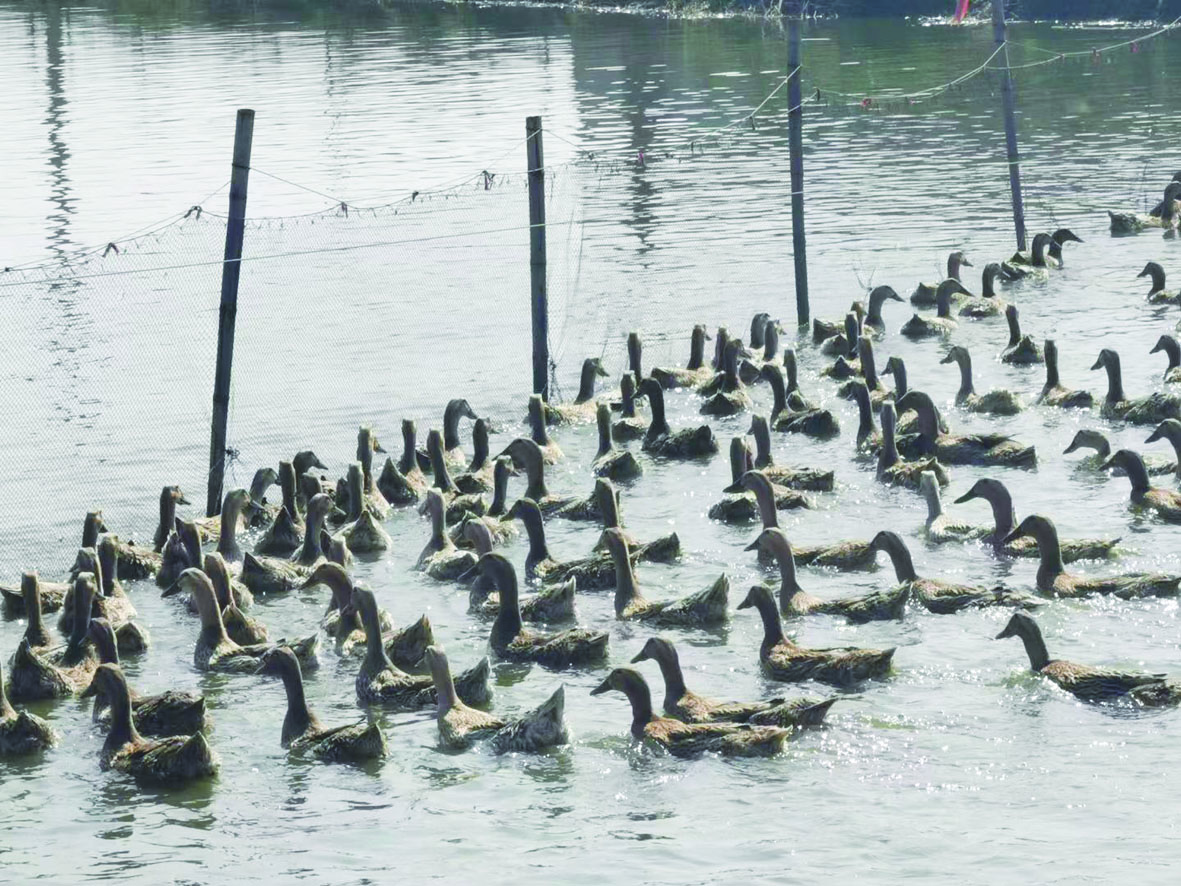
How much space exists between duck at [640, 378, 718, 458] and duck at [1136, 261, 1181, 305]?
381 inches

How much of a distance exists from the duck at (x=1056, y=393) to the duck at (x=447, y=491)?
736 cm

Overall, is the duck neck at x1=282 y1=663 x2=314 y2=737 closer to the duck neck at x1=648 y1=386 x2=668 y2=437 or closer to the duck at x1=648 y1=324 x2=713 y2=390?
the duck neck at x1=648 y1=386 x2=668 y2=437

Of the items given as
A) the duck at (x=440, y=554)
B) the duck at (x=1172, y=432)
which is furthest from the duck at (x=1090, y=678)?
the duck at (x=1172, y=432)

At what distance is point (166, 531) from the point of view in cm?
1950

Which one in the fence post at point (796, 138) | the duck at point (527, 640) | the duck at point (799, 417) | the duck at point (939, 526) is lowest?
the duck at point (527, 640)

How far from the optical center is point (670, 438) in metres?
22.4

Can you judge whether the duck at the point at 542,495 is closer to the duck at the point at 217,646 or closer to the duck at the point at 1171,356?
the duck at the point at 217,646

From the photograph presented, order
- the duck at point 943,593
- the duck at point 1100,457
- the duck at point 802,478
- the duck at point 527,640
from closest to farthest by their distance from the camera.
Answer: the duck at point 527,640 → the duck at point 943,593 → the duck at point 1100,457 → the duck at point 802,478

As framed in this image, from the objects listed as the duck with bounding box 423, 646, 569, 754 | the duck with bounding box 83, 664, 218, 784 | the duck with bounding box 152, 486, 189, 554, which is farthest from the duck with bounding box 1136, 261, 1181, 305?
the duck with bounding box 83, 664, 218, 784

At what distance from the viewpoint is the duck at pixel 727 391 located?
2427 cm

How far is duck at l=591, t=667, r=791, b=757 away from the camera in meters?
13.4

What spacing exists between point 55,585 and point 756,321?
40.0ft

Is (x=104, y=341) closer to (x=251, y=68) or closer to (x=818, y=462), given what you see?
(x=818, y=462)

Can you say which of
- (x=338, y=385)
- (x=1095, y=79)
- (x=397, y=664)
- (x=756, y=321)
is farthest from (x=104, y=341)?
(x=1095, y=79)
